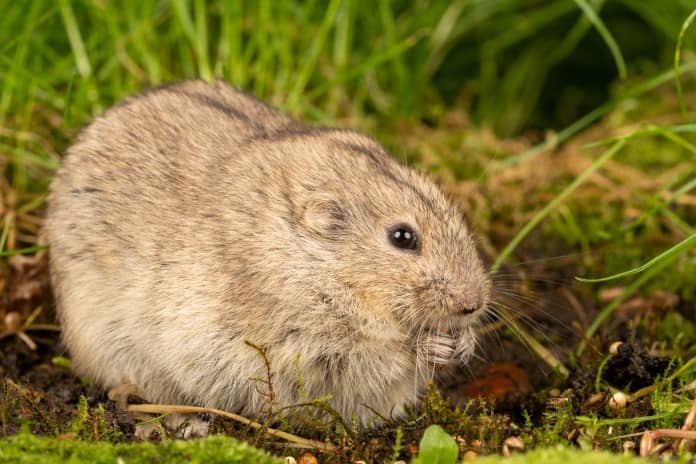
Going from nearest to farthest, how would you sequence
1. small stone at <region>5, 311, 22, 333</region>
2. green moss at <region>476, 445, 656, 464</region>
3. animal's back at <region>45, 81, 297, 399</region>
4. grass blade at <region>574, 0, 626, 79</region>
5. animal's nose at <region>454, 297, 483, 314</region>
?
green moss at <region>476, 445, 656, 464</region> < animal's nose at <region>454, 297, 483, 314</region> < animal's back at <region>45, 81, 297, 399</region> < small stone at <region>5, 311, 22, 333</region> < grass blade at <region>574, 0, 626, 79</region>

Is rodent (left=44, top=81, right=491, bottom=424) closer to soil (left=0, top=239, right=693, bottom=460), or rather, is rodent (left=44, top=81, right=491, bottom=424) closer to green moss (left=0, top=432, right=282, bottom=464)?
soil (left=0, top=239, right=693, bottom=460)

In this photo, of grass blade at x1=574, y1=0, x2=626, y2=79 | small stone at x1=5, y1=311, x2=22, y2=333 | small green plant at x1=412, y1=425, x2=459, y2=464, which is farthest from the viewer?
grass blade at x1=574, y1=0, x2=626, y2=79

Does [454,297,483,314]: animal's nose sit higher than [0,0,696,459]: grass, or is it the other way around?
[0,0,696,459]: grass

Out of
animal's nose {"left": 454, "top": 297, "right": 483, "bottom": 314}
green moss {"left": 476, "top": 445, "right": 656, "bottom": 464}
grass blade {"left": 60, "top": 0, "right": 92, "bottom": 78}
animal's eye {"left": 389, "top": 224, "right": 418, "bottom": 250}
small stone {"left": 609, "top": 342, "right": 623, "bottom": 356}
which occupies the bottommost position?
green moss {"left": 476, "top": 445, "right": 656, "bottom": 464}

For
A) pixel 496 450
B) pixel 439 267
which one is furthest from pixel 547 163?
pixel 496 450

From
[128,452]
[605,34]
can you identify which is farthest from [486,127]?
[128,452]

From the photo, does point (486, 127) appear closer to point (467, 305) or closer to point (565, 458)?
point (467, 305)

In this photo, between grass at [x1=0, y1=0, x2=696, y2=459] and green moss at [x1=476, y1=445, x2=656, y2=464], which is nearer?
green moss at [x1=476, y1=445, x2=656, y2=464]

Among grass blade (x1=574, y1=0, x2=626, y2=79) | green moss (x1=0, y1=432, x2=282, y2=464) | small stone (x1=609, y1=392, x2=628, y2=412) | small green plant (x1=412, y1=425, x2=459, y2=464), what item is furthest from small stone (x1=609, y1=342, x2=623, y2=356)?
green moss (x1=0, y1=432, x2=282, y2=464)
